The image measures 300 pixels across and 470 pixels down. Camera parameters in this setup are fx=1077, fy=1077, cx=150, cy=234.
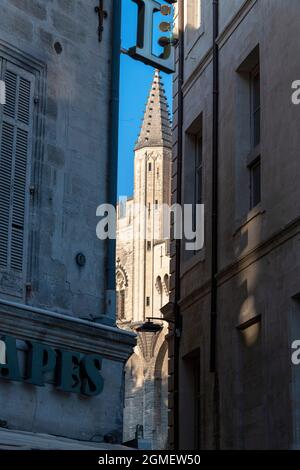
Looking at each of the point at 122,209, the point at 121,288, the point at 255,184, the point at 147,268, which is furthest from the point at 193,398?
the point at 122,209

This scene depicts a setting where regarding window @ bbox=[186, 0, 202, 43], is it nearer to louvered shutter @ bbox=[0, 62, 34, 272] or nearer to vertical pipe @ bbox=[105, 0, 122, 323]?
vertical pipe @ bbox=[105, 0, 122, 323]

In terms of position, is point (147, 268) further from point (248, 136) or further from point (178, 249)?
point (248, 136)

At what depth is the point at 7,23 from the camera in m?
15.8

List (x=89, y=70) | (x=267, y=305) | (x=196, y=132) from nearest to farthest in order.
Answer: (x=89, y=70) → (x=267, y=305) → (x=196, y=132)

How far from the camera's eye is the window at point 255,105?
2095cm

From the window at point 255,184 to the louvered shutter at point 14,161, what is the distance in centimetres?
578

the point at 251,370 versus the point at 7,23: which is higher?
the point at 7,23

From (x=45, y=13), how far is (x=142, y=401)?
67745 mm

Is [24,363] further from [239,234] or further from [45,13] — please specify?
[239,234]

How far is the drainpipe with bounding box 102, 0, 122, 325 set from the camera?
16.2 metres

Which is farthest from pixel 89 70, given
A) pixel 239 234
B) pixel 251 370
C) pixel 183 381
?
pixel 183 381

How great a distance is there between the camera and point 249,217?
19.7 metres

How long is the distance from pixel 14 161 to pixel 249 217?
5632mm

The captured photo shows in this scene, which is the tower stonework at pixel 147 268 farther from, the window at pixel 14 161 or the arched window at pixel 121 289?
the window at pixel 14 161
